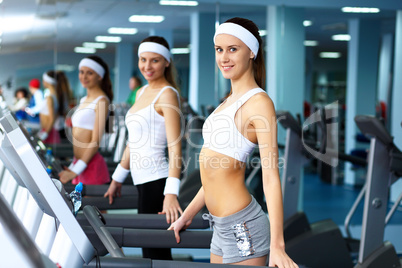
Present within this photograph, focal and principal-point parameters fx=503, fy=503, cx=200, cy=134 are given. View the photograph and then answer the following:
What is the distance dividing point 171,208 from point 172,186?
11 centimetres

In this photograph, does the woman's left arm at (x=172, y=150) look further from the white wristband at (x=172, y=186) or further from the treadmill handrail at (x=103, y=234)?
the treadmill handrail at (x=103, y=234)

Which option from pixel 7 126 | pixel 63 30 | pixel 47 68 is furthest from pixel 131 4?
pixel 7 126

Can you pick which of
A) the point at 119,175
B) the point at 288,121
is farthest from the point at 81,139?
the point at 288,121

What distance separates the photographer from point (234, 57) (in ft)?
5.45

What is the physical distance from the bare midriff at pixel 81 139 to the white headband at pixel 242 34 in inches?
59.7

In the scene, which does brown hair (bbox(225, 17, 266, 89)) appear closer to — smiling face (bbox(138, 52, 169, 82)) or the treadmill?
the treadmill

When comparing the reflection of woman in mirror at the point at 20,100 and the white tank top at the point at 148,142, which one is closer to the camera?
the white tank top at the point at 148,142

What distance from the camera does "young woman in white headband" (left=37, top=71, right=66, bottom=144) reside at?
4996 millimetres

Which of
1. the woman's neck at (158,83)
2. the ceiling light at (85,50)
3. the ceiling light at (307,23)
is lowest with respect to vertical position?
the woman's neck at (158,83)

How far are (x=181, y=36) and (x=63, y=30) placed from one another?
1.25m

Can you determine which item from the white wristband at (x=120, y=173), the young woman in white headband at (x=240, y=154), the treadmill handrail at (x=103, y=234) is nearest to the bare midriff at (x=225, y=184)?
the young woman in white headband at (x=240, y=154)

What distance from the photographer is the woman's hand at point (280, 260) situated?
4.65ft

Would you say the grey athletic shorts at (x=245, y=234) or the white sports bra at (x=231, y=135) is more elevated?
the white sports bra at (x=231, y=135)

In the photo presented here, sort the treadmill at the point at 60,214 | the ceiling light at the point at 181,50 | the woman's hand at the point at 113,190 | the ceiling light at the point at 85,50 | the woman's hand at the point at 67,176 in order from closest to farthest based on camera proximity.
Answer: the treadmill at the point at 60,214
the woman's hand at the point at 113,190
the woman's hand at the point at 67,176
the ceiling light at the point at 85,50
the ceiling light at the point at 181,50
